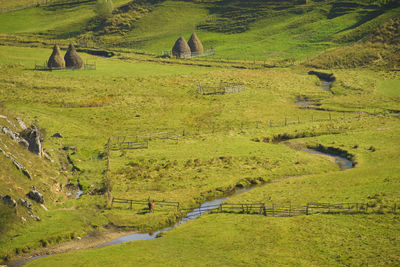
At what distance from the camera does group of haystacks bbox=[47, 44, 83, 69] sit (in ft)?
331

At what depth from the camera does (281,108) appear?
79875 mm

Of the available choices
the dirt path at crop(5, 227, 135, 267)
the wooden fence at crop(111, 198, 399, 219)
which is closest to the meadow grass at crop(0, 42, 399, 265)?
the dirt path at crop(5, 227, 135, 267)

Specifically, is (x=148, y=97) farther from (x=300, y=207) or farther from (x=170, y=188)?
(x=300, y=207)

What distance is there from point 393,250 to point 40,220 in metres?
26.6

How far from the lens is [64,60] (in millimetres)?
103562

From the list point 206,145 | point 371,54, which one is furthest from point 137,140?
point 371,54

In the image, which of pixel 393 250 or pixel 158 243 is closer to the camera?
pixel 393 250

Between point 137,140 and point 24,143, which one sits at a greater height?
point 24,143

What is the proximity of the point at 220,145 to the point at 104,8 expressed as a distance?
12457cm

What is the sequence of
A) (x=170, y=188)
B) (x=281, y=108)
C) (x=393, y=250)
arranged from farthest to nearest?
(x=281, y=108), (x=170, y=188), (x=393, y=250)

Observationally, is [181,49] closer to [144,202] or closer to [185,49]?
[185,49]

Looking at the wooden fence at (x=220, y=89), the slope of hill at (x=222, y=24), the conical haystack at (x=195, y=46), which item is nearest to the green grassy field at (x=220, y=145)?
the slope of hill at (x=222, y=24)

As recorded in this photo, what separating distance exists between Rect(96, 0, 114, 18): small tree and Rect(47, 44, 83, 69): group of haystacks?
7425 cm

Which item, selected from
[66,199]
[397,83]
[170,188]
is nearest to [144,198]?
[170,188]
